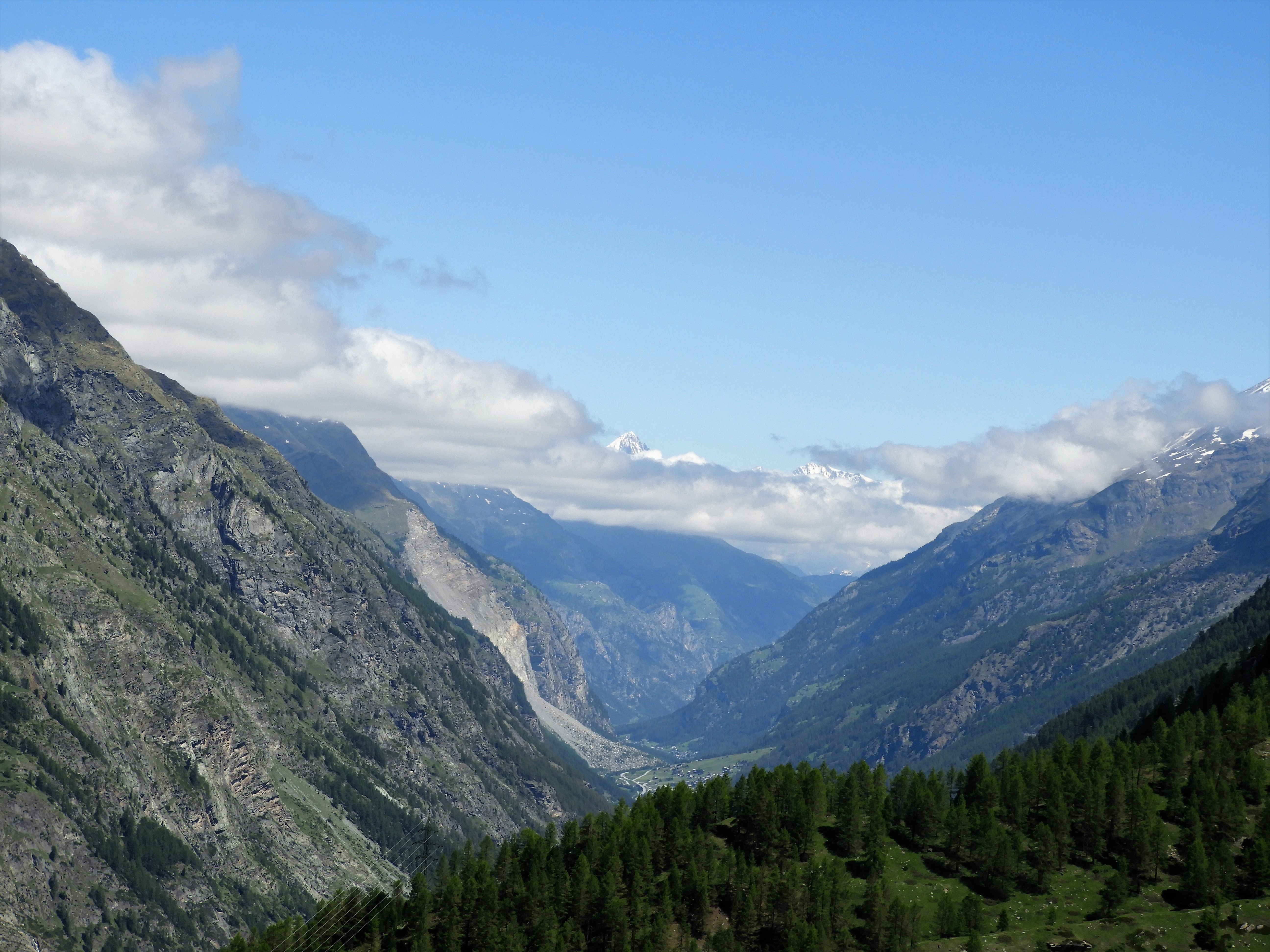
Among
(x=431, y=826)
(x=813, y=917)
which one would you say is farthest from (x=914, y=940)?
(x=431, y=826)

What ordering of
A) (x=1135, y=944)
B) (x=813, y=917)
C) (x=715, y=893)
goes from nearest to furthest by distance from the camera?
(x=1135, y=944) → (x=813, y=917) → (x=715, y=893)

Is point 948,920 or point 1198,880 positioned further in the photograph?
point 948,920

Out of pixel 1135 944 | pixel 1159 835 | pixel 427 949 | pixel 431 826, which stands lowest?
pixel 427 949

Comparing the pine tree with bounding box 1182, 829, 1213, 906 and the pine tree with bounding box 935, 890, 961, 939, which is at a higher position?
the pine tree with bounding box 1182, 829, 1213, 906

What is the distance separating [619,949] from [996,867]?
59522 mm

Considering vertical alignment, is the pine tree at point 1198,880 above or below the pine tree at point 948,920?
above

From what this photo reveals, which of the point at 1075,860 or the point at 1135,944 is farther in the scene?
the point at 1075,860

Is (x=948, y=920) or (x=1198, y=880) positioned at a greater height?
(x=1198, y=880)

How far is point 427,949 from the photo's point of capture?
199m

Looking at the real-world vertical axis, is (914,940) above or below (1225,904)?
below

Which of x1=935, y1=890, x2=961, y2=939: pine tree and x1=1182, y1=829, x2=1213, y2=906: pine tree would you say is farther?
x1=935, y1=890, x2=961, y2=939: pine tree

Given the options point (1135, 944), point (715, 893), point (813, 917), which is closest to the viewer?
point (1135, 944)

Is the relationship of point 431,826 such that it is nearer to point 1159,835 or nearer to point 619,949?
point 619,949

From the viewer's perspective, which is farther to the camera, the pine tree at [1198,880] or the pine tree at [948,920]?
the pine tree at [948,920]
